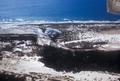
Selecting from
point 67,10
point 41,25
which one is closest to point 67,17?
point 67,10

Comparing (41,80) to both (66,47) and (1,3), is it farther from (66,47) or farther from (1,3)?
(1,3)

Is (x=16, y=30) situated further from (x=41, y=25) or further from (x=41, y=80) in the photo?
(x=41, y=80)

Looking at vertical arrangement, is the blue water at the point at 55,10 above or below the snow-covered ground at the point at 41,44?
above

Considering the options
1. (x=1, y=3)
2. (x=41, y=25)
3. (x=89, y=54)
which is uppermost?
(x=1, y=3)

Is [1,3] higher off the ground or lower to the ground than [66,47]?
higher

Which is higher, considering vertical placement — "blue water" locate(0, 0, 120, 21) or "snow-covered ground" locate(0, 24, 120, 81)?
"blue water" locate(0, 0, 120, 21)

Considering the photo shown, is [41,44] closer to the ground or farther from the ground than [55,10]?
closer to the ground

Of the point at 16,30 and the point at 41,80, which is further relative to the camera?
the point at 16,30
